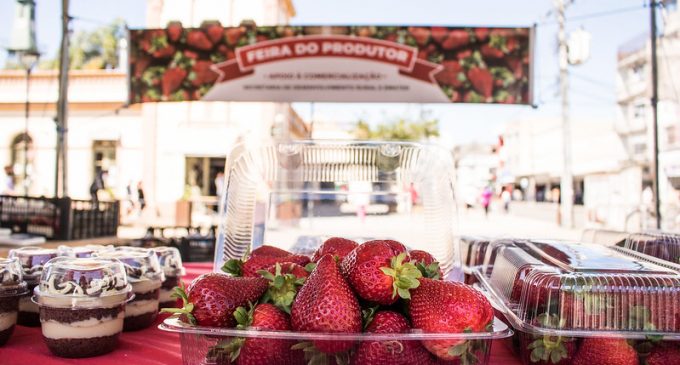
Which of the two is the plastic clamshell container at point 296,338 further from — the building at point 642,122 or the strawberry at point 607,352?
the building at point 642,122

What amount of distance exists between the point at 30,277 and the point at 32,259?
81 millimetres

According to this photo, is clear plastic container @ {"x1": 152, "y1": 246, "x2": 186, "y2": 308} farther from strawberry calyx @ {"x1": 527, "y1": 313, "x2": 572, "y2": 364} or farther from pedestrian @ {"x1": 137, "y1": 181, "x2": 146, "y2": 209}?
pedestrian @ {"x1": 137, "y1": 181, "x2": 146, "y2": 209}

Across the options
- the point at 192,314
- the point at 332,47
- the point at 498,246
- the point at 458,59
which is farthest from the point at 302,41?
the point at 192,314

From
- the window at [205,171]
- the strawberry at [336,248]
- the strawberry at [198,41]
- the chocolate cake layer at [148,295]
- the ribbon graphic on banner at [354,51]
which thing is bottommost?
the chocolate cake layer at [148,295]

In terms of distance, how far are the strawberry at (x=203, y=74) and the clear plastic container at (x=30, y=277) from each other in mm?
2869

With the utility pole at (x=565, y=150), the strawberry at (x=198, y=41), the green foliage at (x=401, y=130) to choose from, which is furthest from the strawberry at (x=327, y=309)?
the green foliage at (x=401, y=130)

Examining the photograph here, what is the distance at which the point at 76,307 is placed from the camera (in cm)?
127

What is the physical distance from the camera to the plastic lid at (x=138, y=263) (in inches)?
62.9

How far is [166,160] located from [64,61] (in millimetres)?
12288

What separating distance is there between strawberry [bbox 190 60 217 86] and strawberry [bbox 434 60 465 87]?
185 centimetres

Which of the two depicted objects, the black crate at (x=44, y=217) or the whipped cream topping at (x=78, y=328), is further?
the black crate at (x=44, y=217)

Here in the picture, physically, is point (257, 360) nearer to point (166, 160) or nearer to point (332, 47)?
point (332, 47)

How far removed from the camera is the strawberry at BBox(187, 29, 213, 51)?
4348 millimetres

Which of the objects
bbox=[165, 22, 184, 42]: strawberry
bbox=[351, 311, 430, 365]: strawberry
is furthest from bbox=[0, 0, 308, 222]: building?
bbox=[351, 311, 430, 365]: strawberry
